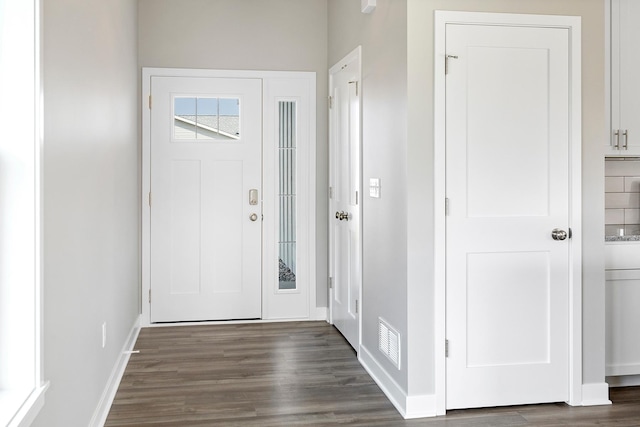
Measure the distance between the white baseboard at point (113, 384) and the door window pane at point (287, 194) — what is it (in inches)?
52.2

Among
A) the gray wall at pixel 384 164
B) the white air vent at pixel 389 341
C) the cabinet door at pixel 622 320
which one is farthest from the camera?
the cabinet door at pixel 622 320

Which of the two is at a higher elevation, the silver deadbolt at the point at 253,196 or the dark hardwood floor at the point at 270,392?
the silver deadbolt at the point at 253,196

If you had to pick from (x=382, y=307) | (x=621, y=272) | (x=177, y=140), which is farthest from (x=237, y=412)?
(x=177, y=140)

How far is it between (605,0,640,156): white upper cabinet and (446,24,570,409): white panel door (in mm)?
710

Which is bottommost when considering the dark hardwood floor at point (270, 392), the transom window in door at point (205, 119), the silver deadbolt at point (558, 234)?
the dark hardwood floor at point (270, 392)

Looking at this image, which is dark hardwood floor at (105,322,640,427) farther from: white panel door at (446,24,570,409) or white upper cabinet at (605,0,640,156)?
white upper cabinet at (605,0,640,156)

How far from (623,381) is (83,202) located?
3.13m

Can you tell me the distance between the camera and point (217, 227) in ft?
16.8

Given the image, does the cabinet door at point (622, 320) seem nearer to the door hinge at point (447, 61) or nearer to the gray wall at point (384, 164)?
the gray wall at point (384, 164)

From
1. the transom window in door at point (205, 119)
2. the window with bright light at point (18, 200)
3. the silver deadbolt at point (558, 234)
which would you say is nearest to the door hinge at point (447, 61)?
the silver deadbolt at point (558, 234)

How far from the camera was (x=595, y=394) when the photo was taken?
332cm

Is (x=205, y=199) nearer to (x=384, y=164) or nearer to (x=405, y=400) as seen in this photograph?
(x=384, y=164)

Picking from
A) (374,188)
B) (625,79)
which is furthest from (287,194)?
(625,79)

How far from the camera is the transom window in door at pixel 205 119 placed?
505 centimetres
